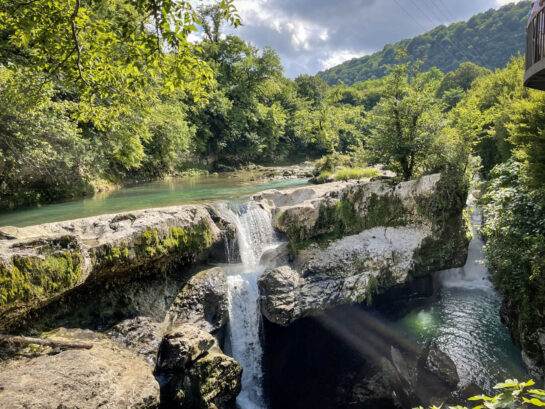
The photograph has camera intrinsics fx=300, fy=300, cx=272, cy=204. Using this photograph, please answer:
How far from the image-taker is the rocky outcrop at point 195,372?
6.30m

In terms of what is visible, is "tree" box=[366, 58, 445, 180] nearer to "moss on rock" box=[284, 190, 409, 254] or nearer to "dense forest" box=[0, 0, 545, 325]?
"dense forest" box=[0, 0, 545, 325]

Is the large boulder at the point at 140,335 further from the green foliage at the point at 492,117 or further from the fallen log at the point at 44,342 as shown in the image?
the green foliage at the point at 492,117

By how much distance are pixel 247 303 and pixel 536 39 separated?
30.9ft

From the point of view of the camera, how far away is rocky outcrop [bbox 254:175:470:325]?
9.37 metres

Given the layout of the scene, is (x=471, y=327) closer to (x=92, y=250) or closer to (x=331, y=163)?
(x=92, y=250)

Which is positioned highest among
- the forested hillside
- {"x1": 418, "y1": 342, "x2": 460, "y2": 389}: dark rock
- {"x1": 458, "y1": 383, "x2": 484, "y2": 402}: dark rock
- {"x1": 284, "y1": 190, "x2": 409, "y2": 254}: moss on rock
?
the forested hillside

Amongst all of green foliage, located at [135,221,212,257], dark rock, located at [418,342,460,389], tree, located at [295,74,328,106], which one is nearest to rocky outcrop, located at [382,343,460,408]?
dark rock, located at [418,342,460,389]

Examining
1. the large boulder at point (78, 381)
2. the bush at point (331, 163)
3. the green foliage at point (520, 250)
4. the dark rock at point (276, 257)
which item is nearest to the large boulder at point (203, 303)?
the dark rock at point (276, 257)

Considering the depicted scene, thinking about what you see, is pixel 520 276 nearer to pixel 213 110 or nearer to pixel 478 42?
pixel 213 110

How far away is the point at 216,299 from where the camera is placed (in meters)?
8.34

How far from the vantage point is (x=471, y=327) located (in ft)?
30.9

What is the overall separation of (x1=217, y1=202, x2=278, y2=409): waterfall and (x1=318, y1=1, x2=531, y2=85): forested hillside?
9768cm

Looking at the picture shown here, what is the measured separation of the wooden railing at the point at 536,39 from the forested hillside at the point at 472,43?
96.7 metres

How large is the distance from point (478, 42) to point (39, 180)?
475 feet
